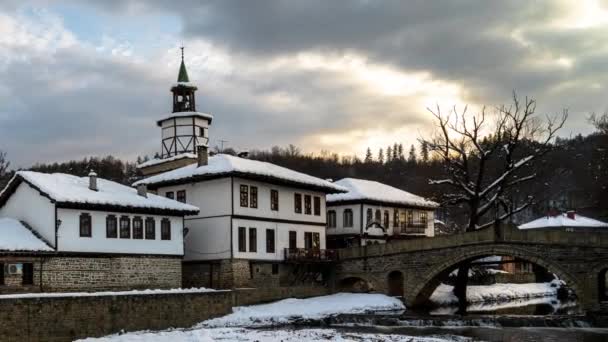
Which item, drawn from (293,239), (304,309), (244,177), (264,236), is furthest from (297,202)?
(304,309)

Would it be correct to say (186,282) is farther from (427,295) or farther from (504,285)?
(504,285)

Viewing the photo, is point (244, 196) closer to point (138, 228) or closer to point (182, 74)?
Result: point (138, 228)

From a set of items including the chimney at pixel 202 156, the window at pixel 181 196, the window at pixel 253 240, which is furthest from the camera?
the chimney at pixel 202 156

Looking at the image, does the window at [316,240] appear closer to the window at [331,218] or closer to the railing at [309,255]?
the railing at [309,255]

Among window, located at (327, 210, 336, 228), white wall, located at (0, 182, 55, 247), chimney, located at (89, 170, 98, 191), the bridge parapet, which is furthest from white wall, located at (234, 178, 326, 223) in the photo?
white wall, located at (0, 182, 55, 247)

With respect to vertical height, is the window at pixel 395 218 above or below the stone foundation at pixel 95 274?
above

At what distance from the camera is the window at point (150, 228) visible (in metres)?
37.8

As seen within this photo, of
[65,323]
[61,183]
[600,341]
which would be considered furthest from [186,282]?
[600,341]

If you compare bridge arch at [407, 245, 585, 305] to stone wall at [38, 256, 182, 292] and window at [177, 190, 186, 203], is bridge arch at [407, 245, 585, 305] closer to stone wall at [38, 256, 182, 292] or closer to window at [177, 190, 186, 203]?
stone wall at [38, 256, 182, 292]

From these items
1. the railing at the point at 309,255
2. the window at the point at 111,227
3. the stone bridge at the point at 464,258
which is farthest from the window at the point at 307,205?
the window at the point at 111,227

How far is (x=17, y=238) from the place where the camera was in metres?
32.8

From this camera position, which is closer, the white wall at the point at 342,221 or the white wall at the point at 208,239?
the white wall at the point at 208,239

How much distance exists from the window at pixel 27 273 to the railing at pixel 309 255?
16.1 meters

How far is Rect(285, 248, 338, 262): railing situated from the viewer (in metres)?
44.6
